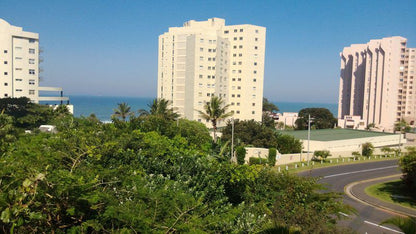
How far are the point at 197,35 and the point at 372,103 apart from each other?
68.2 meters

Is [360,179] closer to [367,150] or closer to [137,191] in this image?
[367,150]

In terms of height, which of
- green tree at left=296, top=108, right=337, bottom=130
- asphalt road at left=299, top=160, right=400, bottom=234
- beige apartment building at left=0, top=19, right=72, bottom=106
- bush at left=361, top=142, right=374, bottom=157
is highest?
beige apartment building at left=0, top=19, right=72, bottom=106

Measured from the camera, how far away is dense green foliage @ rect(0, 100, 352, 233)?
24.3 ft

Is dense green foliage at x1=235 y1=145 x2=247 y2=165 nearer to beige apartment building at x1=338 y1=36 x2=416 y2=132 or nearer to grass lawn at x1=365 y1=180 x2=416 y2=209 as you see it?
grass lawn at x1=365 y1=180 x2=416 y2=209

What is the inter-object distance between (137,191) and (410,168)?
2946cm

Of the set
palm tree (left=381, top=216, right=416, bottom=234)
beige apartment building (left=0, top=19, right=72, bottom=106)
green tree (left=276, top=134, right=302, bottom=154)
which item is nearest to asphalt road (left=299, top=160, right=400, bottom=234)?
green tree (left=276, top=134, right=302, bottom=154)

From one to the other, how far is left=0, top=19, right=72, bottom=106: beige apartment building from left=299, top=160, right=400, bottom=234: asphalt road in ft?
200

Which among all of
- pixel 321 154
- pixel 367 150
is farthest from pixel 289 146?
pixel 367 150

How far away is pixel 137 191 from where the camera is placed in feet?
30.2

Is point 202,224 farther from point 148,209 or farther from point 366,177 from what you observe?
point 366,177

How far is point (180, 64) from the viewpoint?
4065 inches

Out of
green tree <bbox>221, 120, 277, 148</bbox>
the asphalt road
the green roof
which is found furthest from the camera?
the green roof

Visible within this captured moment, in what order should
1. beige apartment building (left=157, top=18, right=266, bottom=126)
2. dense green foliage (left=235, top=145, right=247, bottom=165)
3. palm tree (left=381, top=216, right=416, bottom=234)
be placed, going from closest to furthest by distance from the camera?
1. palm tree (left=381, top=216, right=416, bottom=234)
2. dense green foliage (left=235, top=145, right=247, bottom=165)
3. beige apartment building (left=157, top=18, right=266, bottom=126)

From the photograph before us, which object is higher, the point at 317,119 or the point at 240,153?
the point at 317,119
